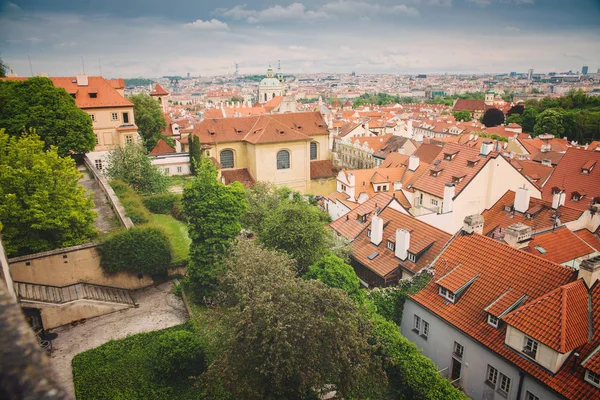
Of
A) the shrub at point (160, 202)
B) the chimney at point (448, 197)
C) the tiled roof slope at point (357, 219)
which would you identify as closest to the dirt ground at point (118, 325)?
the tiled roof slope at point (357, 219)

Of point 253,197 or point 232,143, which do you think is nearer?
point 253,197

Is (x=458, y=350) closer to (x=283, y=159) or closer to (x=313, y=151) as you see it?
(x=283, y=159)

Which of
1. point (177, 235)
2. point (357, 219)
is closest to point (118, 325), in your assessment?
point (177, 235)

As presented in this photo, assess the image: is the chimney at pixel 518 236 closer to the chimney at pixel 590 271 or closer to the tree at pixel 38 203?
the chimney at pixel 590 271

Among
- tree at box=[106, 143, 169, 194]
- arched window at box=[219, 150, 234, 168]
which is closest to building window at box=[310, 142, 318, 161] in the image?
arched window at box=[219, 150, 234, 168]

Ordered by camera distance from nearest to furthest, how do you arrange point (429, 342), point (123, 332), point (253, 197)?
point (429, 342) < point (123, 332) < point (253, 197)

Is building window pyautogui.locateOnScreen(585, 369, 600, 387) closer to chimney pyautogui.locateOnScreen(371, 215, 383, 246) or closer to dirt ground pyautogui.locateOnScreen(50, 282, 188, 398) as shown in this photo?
chimney pyautogui.locateOnScreen(371, 215, 383, 246)

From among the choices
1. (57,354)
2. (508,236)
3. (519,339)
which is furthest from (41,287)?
(508,236)

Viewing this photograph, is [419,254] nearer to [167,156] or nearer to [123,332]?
[123,332]

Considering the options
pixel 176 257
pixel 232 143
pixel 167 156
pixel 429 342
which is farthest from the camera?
pixel 232 143
